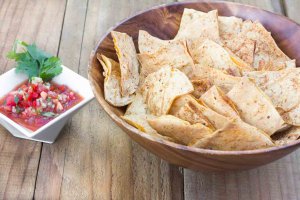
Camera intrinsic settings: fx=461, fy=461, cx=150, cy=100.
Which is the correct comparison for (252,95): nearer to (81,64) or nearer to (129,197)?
(129,197)

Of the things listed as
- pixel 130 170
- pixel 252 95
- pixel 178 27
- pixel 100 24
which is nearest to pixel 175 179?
pixel 130 170

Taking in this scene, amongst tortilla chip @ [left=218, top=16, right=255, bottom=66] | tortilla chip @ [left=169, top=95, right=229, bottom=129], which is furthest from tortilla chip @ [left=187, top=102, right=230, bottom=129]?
tortilla chip @ [left=218, top=16, right=255, bottom=66]

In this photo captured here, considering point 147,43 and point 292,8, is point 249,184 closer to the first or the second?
point 147,43

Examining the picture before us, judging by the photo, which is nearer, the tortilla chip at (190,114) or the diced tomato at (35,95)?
the tortilla chip at (190,114)

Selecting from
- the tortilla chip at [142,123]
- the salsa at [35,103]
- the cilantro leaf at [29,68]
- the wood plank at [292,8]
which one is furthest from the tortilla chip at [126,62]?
the wood plank at [292,8]

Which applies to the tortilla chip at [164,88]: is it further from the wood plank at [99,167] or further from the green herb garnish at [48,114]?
the green herb garnish at [48,114]

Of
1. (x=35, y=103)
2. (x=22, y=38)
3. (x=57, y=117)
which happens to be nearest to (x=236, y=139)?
(x=57, y=117)

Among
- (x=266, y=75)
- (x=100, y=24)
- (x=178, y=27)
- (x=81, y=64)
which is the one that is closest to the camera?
(x=266, y=75)
